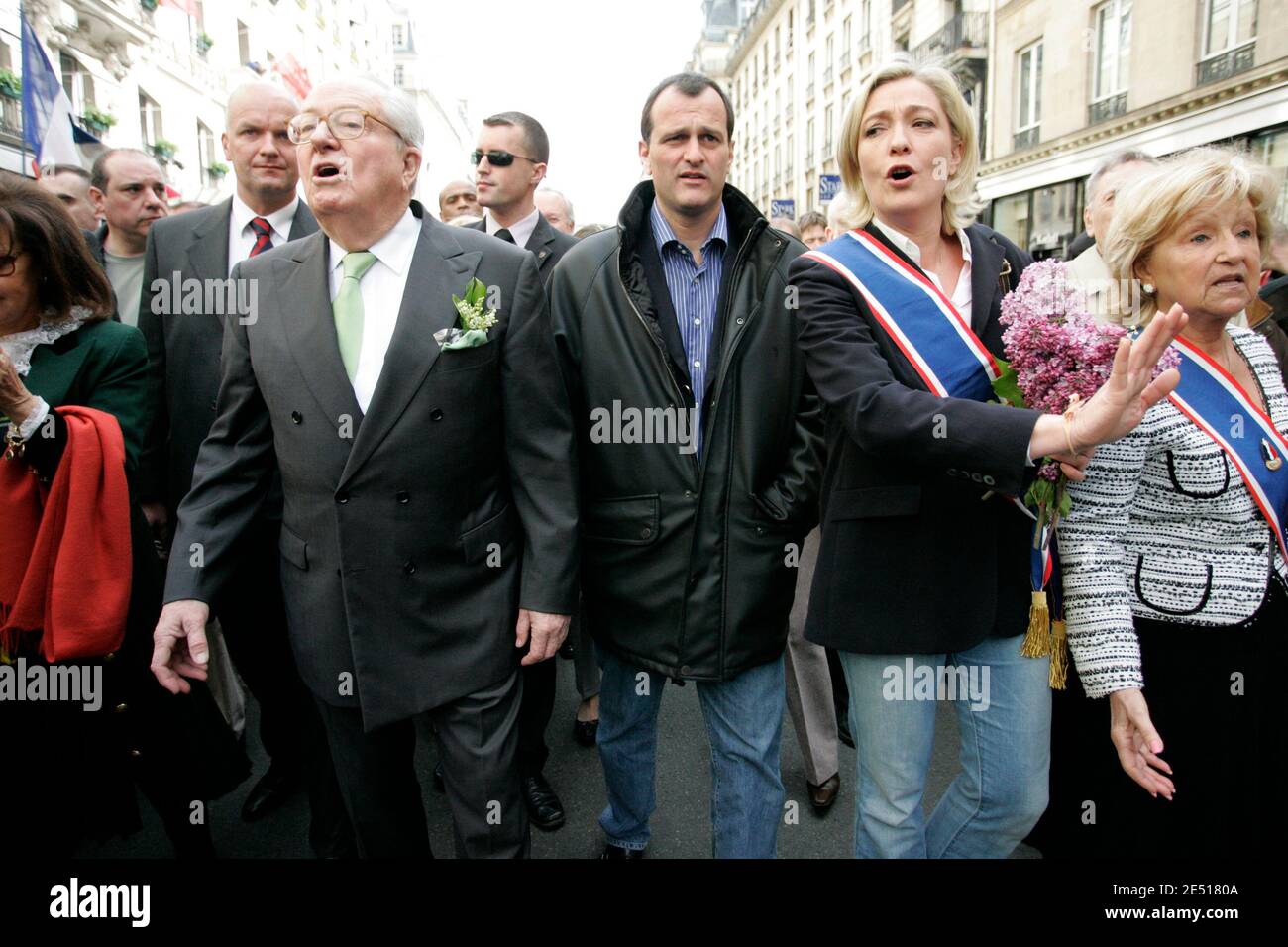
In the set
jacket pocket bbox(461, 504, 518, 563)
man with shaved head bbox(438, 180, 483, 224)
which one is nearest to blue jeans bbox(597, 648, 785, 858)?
jacket pocket bbox(461, 504, 518, 563)

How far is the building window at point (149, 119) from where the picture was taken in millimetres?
19031

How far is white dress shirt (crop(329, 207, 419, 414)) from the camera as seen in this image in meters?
2.27

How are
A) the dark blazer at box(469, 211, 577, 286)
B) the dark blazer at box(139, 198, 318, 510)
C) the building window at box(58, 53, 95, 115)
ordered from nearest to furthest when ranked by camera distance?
the dark blazer at box(139, 198, 318, 510), the dark blazer at box(469, 211, 577, 286), the building window at box(58, 53, 95, 115)

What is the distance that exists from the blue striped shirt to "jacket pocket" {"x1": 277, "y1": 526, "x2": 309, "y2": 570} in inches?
49.4

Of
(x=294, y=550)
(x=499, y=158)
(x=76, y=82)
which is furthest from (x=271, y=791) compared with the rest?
(x=76, y=82)

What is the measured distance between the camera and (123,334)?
106 inches

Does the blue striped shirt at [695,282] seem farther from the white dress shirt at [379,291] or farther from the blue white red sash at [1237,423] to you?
the blue white red sash at [1237,423]

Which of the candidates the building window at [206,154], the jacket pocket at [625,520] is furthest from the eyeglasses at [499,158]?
the building window at [206,154]

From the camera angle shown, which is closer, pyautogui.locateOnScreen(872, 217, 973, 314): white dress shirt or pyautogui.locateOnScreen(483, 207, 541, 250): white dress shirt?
pyautogui.locateOnScreen(872, 217, 973, 314): white dress shirt

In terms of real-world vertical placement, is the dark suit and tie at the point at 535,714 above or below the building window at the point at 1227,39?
below

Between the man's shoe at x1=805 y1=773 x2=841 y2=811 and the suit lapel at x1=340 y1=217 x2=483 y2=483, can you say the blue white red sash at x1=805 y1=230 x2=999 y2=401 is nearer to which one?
the suit lapel at x1=340 y1=217 x2=483 y2=483
